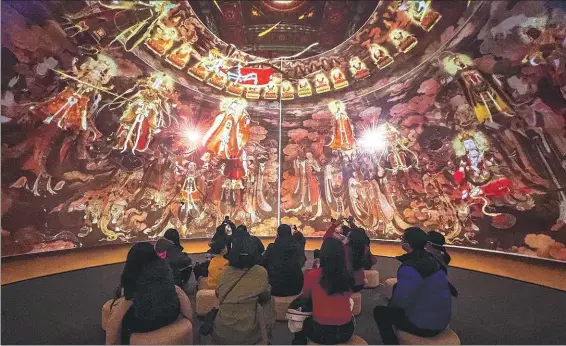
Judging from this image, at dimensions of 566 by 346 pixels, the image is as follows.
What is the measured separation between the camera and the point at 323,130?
14.2 m

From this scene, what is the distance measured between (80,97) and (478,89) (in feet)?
38.6

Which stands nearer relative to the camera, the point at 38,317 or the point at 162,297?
the point at 162,297

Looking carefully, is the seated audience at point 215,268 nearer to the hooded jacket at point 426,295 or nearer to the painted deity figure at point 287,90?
the hooded jacket at point 426,295

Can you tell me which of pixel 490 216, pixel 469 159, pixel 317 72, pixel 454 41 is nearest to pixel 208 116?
pixel 317 72

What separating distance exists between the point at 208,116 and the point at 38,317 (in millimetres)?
9453

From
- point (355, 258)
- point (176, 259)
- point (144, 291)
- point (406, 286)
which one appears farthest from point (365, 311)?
point (144, 291)

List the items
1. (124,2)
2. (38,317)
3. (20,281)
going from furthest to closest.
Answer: (124,2), (20,281), (38,317)

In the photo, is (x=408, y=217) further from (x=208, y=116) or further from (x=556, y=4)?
(x=208, y=116)

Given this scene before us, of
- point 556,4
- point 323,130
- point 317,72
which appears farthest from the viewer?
point 323,130

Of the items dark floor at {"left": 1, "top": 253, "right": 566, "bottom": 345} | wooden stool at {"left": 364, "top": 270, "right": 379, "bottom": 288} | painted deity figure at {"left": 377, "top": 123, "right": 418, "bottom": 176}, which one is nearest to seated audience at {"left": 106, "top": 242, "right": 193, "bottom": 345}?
dark floor at {"left": 1, "top": 253, "right": 566, "bottom": 345}

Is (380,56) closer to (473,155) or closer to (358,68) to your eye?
(358,68)

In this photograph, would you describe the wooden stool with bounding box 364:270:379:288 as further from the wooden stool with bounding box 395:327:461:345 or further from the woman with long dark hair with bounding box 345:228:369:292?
the wooden stool with bounding box 395:327:461:345

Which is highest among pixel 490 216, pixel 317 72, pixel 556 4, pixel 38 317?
pixel 317 72

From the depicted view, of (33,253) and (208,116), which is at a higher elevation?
(208,116)
